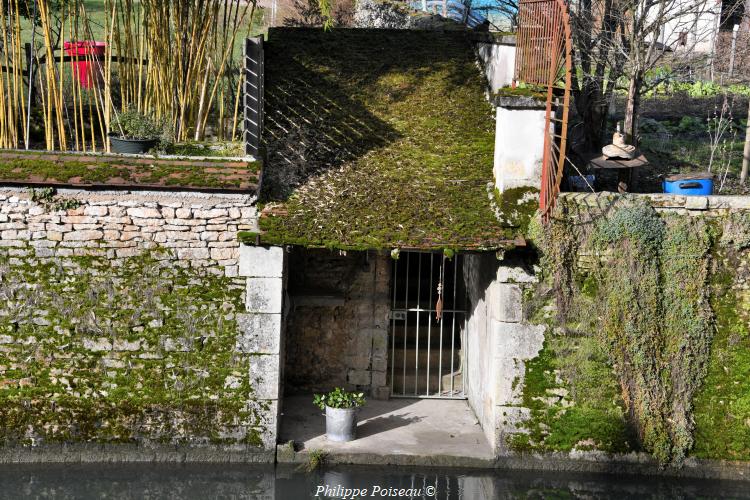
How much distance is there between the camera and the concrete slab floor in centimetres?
920

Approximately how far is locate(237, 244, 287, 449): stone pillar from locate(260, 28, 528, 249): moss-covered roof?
325 mm

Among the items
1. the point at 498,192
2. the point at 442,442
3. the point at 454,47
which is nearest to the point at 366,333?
the point at 442,442

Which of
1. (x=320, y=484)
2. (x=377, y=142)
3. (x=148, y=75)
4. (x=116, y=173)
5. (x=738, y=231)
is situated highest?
(x=148, y=75)

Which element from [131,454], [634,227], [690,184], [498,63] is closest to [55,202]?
[131,454]

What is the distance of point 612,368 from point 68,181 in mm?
5772

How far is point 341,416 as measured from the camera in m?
9.37

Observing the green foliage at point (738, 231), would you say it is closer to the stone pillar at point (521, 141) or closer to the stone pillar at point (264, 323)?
the stone pillar at point (521, 141)

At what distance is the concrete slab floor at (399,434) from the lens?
9195 mm

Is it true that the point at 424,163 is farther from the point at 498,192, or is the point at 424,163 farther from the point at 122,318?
the point at 122,318

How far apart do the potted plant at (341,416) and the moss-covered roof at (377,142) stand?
1788mm

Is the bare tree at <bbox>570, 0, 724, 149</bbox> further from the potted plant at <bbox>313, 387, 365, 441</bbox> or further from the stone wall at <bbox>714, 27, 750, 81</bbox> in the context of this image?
the stone wall at <bbox>714, 27, 750, 81</bbox>

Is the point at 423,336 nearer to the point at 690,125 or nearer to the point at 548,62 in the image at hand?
the point at 548,62

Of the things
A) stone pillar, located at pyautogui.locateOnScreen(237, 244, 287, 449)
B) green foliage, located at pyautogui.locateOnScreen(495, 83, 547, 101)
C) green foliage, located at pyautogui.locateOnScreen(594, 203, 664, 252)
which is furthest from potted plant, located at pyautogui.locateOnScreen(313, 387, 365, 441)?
green foliage, located at pyautogui.locateOnScreen(495, 83, 547, 101)

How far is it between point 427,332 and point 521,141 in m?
3.24
